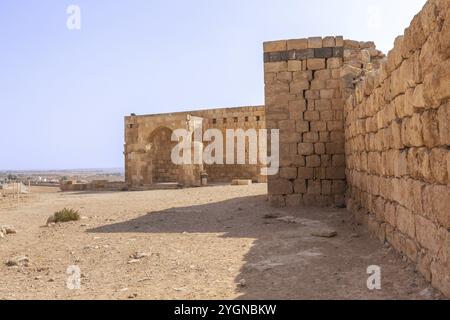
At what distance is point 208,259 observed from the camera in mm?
5500

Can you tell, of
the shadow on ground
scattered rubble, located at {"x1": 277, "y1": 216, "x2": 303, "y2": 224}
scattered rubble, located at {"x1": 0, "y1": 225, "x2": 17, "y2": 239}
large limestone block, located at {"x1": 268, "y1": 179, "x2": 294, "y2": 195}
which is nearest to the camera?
the shadow on ground

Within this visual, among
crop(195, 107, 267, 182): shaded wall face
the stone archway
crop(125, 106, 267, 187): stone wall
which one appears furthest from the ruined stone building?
the stone archway

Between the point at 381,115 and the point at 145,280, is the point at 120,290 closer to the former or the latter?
the point at 145,280

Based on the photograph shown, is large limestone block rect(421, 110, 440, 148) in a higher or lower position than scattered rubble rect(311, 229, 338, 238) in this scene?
higher

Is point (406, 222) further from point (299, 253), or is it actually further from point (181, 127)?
point (181, 127)

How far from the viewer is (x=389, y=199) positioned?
539cm

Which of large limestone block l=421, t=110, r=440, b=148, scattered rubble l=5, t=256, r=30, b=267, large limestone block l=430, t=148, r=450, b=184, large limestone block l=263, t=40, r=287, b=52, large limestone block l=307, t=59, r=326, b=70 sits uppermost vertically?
large limestone block l=263, t=40, r=287, b=52

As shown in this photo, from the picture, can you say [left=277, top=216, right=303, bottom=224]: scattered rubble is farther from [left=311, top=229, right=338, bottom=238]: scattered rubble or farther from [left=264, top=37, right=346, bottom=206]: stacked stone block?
[left=264, top=37, right=346, bottom=206]: stacked stone block

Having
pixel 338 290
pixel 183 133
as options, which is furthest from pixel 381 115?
pixel 183 133

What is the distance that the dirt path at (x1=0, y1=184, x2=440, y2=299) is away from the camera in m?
4.11

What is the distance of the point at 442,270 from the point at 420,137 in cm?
122

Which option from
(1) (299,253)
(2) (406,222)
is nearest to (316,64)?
(1) (299,253)

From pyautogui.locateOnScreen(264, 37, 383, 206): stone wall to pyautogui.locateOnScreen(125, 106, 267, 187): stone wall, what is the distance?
9.93 metres

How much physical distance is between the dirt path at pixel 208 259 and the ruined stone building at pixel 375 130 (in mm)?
514
